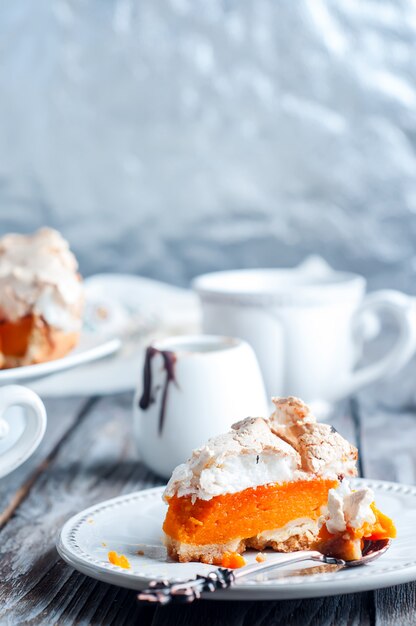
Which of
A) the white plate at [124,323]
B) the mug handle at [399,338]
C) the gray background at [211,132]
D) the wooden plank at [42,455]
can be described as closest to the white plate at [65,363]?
the wooden plank at [42,455]

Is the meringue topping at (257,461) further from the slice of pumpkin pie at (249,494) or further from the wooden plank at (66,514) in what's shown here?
the wooden plank at (66,514)

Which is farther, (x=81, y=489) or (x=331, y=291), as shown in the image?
(x=331, y=291)

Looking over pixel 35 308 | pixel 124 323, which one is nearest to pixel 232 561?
pixel 35 308

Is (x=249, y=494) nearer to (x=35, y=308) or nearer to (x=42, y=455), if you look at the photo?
(x=35, y=308)

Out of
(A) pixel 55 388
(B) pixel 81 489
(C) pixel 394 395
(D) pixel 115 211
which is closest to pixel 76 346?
(B) pixel 81 489

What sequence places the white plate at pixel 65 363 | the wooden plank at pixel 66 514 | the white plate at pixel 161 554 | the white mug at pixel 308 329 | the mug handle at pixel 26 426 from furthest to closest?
the white mug at pixel 308 329, the white plate at pixel 65 363, the mug handle at pixel 26 426, the wooden plank at pixel 66 514, the white plate at pixel 161 554

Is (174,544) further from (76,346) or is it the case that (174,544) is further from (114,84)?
(114,84)
